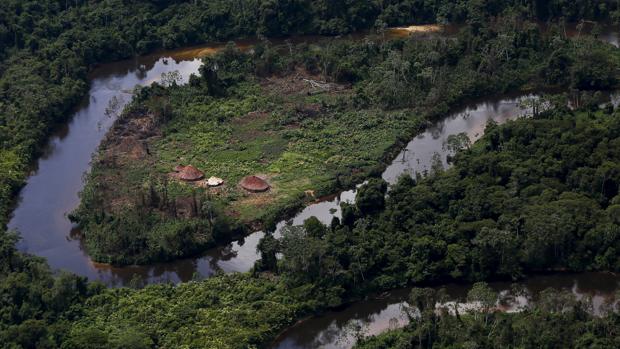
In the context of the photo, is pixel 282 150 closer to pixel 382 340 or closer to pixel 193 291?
pixel 193 291

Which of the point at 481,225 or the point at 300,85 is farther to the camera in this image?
the point at 300,85

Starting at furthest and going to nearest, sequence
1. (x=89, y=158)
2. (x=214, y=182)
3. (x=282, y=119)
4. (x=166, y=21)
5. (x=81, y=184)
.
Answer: (x=166, y=21) → (x=282, y=119) → (x=89, y=158) → (x=81, y=184) → (x=214, y=182)

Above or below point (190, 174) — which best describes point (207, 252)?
below

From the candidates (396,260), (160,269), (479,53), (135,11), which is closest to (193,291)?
(160,269)

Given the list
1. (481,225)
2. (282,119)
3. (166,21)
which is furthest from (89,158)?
(481,225)

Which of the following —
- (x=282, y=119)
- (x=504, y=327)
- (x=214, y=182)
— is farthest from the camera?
(x=282, y=119)

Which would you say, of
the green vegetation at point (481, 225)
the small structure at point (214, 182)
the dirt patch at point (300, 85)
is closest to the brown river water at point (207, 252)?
the green vegetation at point (481, 225)

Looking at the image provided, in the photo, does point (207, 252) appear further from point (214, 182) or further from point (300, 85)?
point (300, 85)
